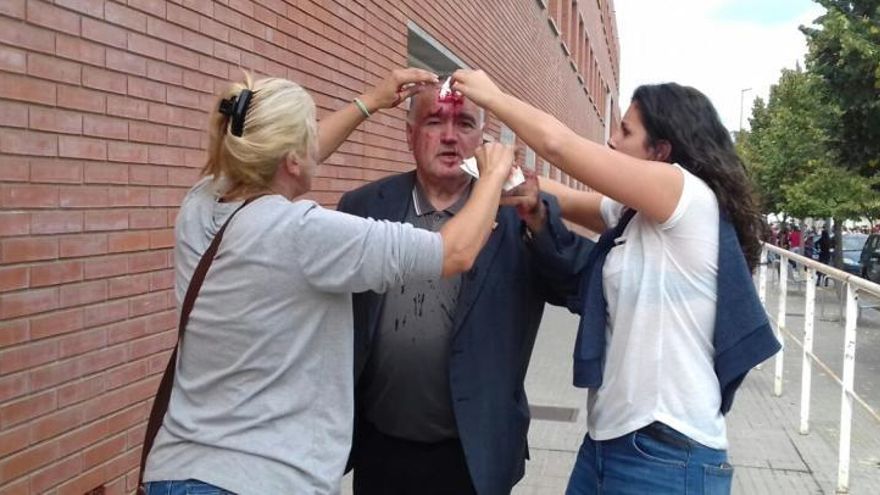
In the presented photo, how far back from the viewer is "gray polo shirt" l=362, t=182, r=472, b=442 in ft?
8.23

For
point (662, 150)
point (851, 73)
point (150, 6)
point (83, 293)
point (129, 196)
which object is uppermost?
point (851, 73)

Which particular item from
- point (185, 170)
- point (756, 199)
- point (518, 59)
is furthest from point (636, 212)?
point (518, 59)

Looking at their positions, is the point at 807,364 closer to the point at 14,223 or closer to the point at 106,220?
the point at 106,220

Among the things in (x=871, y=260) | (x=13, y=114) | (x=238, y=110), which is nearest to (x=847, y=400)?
(x=238, y=110)

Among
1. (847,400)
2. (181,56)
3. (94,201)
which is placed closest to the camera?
(94,201)

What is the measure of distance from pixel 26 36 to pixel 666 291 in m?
2.14

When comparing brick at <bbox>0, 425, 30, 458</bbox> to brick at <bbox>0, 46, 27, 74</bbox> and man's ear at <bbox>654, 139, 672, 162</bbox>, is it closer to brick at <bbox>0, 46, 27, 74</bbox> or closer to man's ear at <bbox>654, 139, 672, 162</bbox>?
brick at <bbox>0, 46, 27, 74</bbox>

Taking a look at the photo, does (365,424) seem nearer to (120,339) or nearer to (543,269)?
(543,269)

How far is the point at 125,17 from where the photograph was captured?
3.37 meters

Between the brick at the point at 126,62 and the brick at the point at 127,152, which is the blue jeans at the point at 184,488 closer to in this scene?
the brick at the point at 127,152

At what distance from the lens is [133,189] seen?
11.4ft

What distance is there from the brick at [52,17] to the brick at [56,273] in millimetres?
795

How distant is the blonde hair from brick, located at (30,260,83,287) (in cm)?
129

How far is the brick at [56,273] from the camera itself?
9.43 ft
